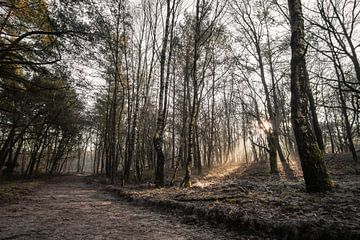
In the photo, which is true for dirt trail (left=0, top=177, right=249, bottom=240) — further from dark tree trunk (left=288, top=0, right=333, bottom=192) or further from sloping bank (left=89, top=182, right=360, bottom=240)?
dark tree trunk (left=288, top=0, right=333, bottom=192)

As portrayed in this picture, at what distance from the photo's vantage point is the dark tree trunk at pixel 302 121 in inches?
209

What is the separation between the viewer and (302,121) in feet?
18.7

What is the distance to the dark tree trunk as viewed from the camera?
5.30 meters

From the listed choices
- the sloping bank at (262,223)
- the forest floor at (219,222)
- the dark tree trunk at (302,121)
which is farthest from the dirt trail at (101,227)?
the dark tree trunk at (302,121)

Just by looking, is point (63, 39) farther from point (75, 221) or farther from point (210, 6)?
point (210, 6)

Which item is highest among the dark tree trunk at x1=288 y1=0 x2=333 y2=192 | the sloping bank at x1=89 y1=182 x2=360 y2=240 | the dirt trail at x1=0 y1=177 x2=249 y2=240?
the dark tree trunk at x1=288 y1=0 x2=333 y2=192

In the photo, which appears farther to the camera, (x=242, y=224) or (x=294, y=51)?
(x=294, y=51)

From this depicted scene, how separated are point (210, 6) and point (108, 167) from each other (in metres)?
18.6

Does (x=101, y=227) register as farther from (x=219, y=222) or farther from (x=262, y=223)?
(x=262, y=223)

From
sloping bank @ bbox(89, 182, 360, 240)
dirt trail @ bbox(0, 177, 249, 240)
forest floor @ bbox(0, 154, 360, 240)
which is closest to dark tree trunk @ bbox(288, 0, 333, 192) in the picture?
forest floor @ bbox(0, 154, 360, 240)

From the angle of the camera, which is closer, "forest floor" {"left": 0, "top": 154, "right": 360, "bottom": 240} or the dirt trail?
"forest floor" {"left": 0, "top": 154, "right": 360, "bottom": 240}

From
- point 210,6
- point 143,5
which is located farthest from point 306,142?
point 143,5

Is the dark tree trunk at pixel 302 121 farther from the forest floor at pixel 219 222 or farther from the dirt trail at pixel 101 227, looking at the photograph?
the dirt trail at pixel 101 227

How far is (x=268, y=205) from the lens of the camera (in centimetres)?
473
